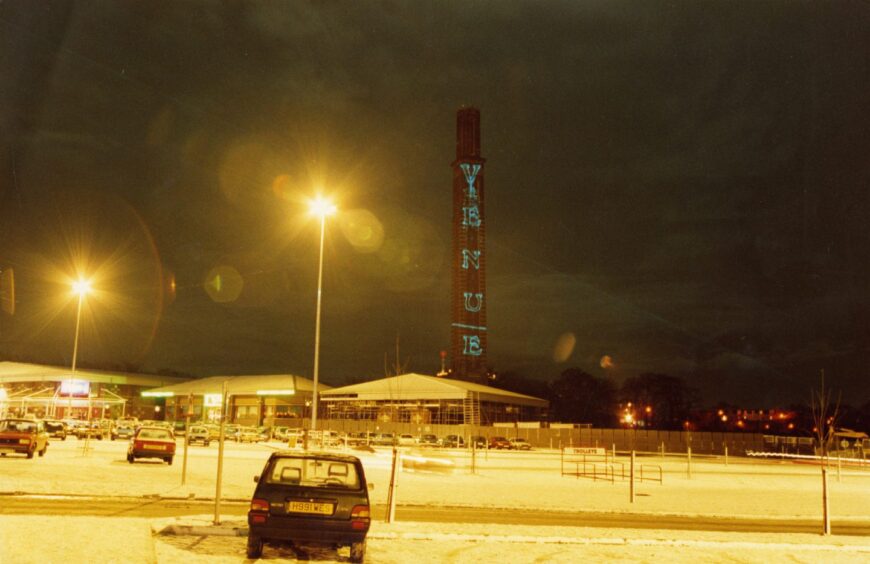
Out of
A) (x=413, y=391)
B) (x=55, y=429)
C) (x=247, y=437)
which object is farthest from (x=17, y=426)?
(x=413, y=391)

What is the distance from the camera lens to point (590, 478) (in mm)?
33250

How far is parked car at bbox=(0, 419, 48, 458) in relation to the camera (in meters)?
29.2

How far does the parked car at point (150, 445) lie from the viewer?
97.7 ft

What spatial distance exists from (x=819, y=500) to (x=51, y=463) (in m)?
28.3

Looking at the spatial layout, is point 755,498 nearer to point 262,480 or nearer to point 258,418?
point 262,480

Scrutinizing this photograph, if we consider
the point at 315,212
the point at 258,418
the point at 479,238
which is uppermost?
the point at 479,238

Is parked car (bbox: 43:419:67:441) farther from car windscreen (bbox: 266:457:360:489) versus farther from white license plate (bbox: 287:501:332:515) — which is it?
white license plate (bbox: 287:501:332:515)

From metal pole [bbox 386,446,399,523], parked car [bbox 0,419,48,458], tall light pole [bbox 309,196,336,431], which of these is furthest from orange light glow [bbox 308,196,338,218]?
parked car [bbox 0,419,48,458]

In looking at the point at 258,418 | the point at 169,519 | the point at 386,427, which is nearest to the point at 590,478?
the point at 169,519

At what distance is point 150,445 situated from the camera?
2995 cm

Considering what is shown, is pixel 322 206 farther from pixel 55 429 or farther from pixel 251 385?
pixel 251 385

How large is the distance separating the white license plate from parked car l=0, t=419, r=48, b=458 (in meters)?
24.2

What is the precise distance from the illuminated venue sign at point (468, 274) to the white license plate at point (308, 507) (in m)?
111

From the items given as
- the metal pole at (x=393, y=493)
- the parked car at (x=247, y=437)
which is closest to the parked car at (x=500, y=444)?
the parked car at (x=247, y=437)
